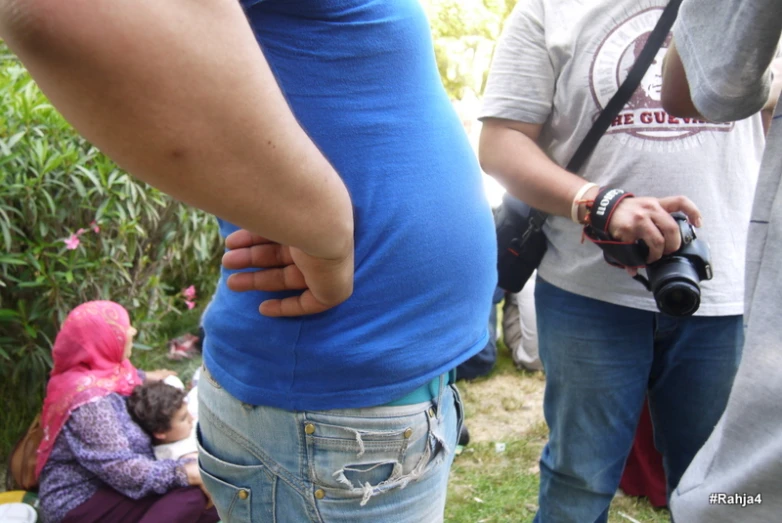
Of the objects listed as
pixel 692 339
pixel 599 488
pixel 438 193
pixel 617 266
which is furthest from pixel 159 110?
pixel 599 488

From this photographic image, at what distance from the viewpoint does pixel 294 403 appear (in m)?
0.99

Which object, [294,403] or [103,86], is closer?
[103,86]

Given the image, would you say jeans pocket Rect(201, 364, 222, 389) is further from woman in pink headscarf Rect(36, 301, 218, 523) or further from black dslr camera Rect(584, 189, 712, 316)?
woman in pink headscarf Rect(36, 301, 218, 523)

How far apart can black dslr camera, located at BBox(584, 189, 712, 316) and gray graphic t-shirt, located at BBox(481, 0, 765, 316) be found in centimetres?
19

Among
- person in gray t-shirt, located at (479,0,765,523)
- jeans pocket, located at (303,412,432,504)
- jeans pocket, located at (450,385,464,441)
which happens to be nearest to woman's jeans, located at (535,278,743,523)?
person in gray t-shirt, located at (479,0,765,523)

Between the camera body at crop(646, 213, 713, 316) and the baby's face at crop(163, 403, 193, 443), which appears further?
the baby's face at crop(163, 403, 193, 443)

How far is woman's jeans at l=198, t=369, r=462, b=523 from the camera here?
100cm

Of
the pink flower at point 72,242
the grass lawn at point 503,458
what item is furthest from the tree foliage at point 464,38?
the pink flower at point 72,242

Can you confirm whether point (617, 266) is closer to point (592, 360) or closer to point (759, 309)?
point (592, 360)

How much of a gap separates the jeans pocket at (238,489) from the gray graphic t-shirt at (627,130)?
1059mm

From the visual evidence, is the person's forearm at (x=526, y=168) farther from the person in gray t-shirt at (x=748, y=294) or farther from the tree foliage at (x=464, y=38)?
the tree foliage at (x=464, y=38)

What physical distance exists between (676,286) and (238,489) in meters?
0.96

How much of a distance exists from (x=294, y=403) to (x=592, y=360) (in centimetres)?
105

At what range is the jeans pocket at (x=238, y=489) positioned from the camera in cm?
105
